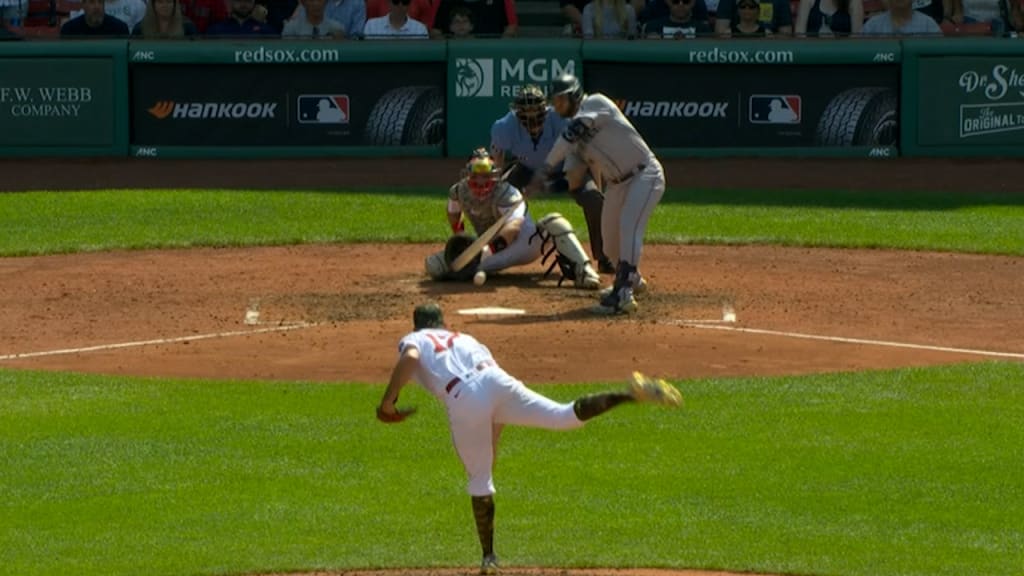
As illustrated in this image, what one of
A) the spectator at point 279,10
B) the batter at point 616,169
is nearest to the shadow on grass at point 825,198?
the spectator at point 279,10

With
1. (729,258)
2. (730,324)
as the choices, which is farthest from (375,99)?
(730,324)

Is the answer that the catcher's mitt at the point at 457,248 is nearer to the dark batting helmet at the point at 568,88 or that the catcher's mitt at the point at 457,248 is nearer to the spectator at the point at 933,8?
the dark batting helmet at the point at 568,88

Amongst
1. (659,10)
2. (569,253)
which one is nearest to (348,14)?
(659,10)

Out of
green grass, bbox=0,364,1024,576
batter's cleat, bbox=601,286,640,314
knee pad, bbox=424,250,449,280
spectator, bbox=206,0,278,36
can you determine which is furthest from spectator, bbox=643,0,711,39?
green grass, bbox=0,364,1024,576

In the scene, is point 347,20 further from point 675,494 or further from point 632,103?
point 675,494

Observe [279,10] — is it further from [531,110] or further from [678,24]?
[531,110]

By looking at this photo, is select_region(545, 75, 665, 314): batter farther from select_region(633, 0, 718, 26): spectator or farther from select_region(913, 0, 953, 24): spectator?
select_region(913, 0, 953, 24): spectator
